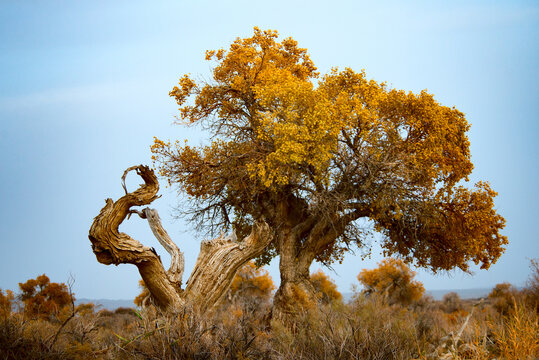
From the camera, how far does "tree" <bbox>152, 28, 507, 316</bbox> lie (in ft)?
54.9

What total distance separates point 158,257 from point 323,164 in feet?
25.4

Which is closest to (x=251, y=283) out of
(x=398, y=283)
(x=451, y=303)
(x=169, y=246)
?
(x=398, y=283)

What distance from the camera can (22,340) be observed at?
8.21 metres

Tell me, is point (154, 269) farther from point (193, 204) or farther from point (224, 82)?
point (224, 82)

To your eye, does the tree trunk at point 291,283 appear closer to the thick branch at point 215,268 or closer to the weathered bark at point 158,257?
the thick branch at point 215,268

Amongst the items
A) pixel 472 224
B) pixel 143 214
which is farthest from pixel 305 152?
pixel 472 224

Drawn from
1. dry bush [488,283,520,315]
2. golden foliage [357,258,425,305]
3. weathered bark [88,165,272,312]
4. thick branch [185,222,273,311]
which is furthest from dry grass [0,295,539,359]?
golden foliage [357,258,425,305]

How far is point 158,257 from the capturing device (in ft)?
35.7

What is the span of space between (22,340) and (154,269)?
10.4ft

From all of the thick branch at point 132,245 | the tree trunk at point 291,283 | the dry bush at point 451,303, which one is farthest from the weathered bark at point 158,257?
the dry bush at point 451,303

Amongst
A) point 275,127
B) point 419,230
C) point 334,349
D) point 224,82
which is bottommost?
point 334,349

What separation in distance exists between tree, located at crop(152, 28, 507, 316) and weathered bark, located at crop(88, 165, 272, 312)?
4374mm

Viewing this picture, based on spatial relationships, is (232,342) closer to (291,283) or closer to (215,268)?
(215,268)

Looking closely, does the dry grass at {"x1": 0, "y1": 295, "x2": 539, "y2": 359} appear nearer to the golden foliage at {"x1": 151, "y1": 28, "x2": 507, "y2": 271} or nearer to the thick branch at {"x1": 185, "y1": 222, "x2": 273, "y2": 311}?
the thick branch at {"x1": 185, "y1": 222, "x2": 273, "y2": 311}
